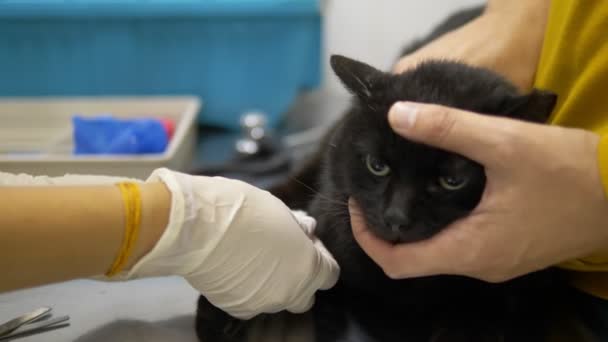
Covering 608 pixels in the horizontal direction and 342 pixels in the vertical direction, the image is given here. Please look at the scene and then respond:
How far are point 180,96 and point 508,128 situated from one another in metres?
1.49

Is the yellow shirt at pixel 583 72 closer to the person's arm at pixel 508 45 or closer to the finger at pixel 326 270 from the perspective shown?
the person's arm at pixel 508 45

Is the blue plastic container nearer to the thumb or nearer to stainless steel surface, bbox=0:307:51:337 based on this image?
stainless steel surface, bbox=0:307:51:337

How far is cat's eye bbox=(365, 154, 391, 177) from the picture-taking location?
2.33 feet

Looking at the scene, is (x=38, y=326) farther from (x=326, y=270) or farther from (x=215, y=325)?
(x=326, y=270)

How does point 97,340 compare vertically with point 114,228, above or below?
below

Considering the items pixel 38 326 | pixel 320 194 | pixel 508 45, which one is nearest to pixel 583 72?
pixel 508 45

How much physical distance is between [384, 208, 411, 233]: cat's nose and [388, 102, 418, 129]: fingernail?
0.36 ft

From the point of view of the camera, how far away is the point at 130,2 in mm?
1730

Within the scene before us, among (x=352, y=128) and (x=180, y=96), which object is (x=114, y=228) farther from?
(x=180, y=96)

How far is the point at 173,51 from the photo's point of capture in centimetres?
185

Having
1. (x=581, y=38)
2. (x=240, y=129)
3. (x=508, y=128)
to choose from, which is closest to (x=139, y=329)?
(x=508, y=128)

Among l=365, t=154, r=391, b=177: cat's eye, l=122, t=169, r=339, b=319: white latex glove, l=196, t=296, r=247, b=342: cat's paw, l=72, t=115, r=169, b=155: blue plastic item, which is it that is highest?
l=365, t=154, r=391, b=177: cat's eye

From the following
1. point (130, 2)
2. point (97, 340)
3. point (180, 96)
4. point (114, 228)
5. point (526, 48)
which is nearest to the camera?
point (114, 228)

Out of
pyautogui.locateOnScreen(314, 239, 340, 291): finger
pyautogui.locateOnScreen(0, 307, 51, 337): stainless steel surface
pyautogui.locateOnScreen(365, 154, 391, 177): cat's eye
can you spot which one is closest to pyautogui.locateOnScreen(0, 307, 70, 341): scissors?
pyautogui.locateOnScreen(0, 307, 51, 337): stainless steel surface
